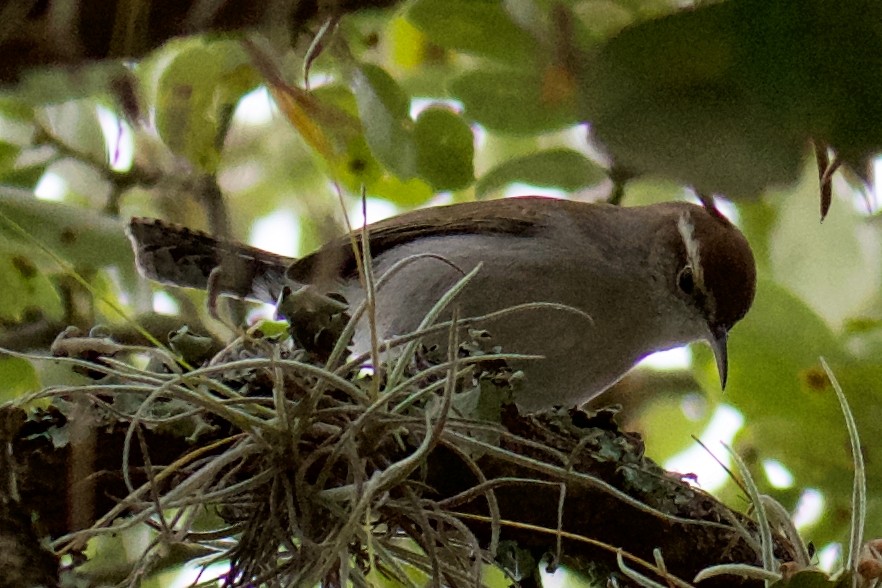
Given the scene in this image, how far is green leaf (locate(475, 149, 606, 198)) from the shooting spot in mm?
1058

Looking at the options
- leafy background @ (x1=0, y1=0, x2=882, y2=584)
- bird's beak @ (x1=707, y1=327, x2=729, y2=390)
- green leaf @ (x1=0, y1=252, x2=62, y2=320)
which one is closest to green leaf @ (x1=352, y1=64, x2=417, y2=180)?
Answer: leafy background @ (x1=0, y1=0, x2=882, y2=584)

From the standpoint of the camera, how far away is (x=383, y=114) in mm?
989

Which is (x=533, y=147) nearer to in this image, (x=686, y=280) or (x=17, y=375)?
(x=17, y=375)

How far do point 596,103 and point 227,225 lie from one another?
0.42 meters

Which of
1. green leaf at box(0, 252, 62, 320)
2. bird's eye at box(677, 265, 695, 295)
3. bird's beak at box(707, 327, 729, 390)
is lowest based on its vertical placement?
bird's beak at box(707, 327, 729, 390)

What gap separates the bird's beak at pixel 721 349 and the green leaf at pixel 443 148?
69 cm

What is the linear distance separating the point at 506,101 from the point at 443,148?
254mm

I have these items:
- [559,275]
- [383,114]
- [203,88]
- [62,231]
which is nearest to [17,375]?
[62,231]

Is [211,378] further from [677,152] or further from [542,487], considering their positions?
[677,152]

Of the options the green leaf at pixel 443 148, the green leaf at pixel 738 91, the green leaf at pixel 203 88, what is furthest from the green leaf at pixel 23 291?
the green leaf at pixel 738 91

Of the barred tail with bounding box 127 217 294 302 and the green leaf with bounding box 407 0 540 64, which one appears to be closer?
the green leaf with bounding box 407 0 540 64

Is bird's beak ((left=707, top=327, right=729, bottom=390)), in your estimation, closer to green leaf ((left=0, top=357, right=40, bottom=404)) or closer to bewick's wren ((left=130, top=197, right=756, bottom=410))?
bewick's wren ((left=130, top=197, right=756, bottom=410))

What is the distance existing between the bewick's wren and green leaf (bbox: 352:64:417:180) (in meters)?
0.71

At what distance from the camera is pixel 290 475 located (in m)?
1.00
